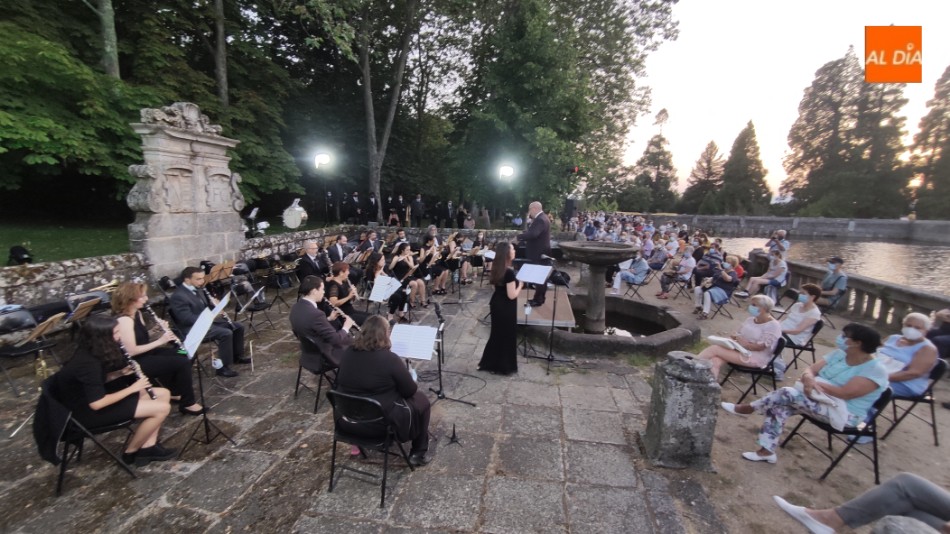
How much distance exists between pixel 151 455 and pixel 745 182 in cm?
5593

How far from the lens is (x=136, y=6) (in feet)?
36.5

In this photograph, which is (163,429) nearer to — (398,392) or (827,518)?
(398,392)

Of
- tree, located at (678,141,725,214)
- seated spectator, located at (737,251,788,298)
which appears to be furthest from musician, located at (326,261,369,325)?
tree, located at (678,141,725,214)

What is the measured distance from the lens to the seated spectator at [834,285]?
7934 mm

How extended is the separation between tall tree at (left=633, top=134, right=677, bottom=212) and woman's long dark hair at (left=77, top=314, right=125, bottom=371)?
6138 cm

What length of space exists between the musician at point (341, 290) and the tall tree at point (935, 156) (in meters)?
49.0

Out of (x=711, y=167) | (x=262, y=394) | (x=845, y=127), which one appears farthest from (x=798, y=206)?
(x=262, y=394)

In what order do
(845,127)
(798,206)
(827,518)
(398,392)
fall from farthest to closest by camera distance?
(798,206)
(845,127)
(398,392)
(827,518)

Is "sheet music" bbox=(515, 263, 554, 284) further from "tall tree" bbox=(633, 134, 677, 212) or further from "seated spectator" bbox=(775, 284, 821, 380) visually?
"tall tree" bbox=(633, 134, 677, 212)

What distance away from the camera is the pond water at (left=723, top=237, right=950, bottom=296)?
18.3m

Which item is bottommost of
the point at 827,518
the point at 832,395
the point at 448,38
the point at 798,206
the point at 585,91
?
the point at 827,518

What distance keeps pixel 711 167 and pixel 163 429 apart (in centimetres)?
6331

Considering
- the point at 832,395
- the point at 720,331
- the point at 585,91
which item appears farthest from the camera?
the point at 585,91

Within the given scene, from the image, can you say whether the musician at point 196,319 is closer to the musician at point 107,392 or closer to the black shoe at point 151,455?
the musician at point 107,392
